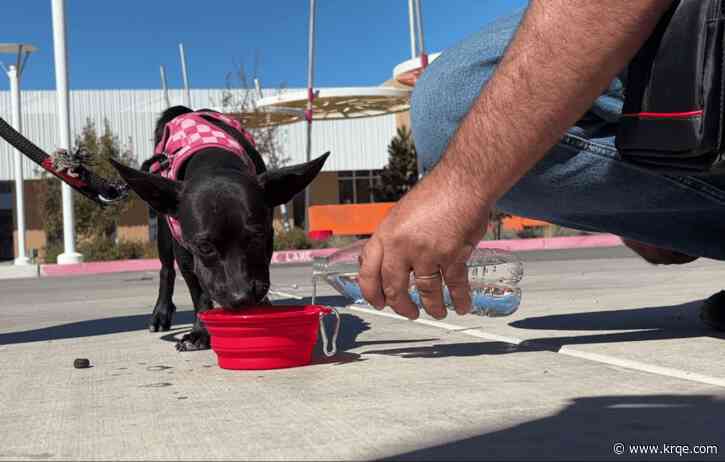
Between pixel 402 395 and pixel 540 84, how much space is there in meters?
0.92

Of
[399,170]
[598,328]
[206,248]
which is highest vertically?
[399,170]

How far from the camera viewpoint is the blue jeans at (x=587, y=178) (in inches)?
99.0

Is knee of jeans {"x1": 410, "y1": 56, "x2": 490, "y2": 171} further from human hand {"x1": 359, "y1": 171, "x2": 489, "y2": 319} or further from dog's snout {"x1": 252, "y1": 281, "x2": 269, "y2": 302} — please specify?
human hand {"x1": 359, "y1": 171, "x2": 489, "y2": 319}

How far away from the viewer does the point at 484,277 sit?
3.10 metres

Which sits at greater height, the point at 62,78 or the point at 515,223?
the point at 62,78

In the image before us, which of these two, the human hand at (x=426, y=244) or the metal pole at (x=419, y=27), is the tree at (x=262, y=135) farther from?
the human hand at (x=426, y=244)

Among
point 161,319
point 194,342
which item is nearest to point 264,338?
point 194,342

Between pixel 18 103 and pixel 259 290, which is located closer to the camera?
pixel 259 290

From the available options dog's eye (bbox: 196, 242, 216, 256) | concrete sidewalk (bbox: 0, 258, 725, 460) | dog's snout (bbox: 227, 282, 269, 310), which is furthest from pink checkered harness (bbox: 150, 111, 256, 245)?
concrete sidewalk (bbox: 0, 258, 725, 460)

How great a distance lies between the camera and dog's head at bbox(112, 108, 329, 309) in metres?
3.19

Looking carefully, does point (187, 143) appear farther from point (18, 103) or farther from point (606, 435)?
point (18, 103)

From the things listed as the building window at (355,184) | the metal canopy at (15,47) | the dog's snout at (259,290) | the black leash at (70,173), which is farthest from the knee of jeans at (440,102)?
the building window at (355,184)

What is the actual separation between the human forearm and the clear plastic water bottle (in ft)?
4.43

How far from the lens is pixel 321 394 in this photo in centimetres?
208
